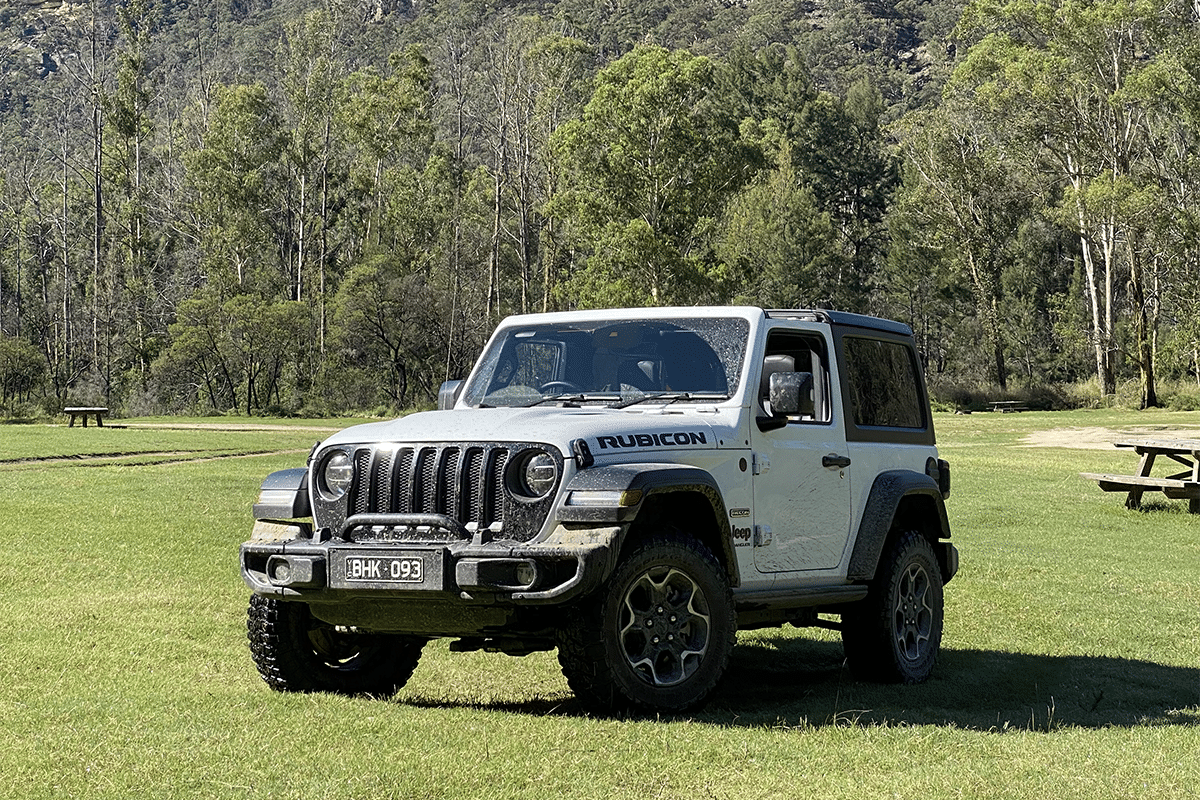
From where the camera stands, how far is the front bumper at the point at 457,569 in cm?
666

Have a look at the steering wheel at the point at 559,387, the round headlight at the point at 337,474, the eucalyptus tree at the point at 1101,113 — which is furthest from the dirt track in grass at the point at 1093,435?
the round headlight at the point at 337,474

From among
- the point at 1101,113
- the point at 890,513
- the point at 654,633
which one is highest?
the point at 1101,113

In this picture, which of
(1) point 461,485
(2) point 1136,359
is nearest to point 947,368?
(2) point 1136,359

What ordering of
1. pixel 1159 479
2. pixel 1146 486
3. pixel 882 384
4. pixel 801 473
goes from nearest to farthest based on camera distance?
pixel 801 473
pixel 882 384
pixel 1159 479
pixel 1146 486

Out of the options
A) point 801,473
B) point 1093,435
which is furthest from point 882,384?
point 1093,435

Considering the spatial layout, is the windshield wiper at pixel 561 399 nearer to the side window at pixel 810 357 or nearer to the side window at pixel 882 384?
the side window at pixel 810 357

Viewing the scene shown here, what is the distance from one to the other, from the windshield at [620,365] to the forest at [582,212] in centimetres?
5054

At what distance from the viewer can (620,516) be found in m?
6.70

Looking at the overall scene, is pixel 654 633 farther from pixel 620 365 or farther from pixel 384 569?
pixel 620 365

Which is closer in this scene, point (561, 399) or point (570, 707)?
point (570, 707)

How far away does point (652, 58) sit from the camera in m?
63.3

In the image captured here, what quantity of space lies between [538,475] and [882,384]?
3.30 m

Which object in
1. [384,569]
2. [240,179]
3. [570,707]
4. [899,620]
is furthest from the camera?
[240,179]

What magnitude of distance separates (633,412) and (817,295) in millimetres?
74959
